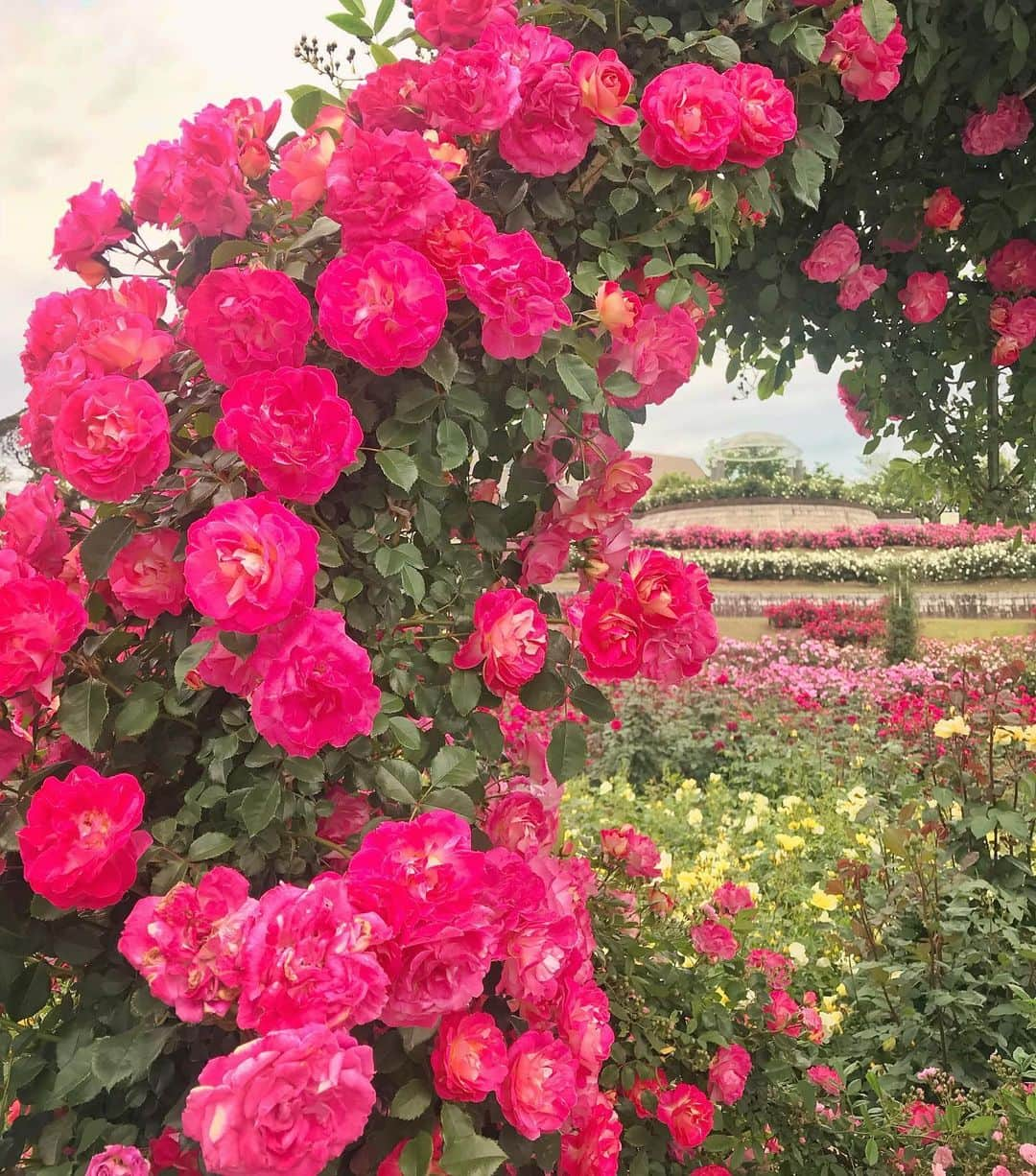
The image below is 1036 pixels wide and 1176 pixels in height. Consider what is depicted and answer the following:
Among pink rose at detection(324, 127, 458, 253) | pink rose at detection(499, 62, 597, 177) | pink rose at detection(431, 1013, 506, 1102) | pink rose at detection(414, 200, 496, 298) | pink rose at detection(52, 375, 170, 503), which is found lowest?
pink rose at detection(431, 1013, 506, 1102)

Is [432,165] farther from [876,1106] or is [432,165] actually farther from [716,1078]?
[876,1106]

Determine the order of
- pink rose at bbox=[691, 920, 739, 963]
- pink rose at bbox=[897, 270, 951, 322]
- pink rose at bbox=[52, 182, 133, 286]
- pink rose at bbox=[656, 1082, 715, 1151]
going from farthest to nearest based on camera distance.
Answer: pink rose at bbox=[897, 270, 951, 322]
pink rose at bbox=[691, 920, 739, 963]
pink rose at bbox=[656, 1082, 715, 1151]
pink rose at bbox=[52, 182, 133, 286]

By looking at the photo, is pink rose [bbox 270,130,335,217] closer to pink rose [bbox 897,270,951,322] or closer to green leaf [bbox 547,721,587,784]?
green leaf [bbox 547,721,587,784]

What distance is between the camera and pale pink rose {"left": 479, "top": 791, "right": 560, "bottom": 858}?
1.14 m

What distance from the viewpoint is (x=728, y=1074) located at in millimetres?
1560

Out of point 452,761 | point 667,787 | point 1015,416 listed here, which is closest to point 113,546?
point 452,761

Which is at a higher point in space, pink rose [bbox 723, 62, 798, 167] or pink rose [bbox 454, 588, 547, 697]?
pink rose [bbox 723, 62, 798, 167]

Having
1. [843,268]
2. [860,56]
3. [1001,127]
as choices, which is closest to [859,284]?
[843,268]

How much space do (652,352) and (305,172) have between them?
0.46 meters

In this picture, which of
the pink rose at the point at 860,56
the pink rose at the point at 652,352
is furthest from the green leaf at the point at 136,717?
the pink rose at the point at 860,56

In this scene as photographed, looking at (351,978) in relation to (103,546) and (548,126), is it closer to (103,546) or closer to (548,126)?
(103,546)

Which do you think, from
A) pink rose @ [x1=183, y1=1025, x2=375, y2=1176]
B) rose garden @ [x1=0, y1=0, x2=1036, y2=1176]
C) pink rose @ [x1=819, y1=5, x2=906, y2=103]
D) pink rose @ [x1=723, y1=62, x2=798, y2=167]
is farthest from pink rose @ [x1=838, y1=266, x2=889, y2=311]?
pink rose @ [x1=183, y1=1025, x2=375, y2=1176]

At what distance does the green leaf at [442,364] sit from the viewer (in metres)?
0.94

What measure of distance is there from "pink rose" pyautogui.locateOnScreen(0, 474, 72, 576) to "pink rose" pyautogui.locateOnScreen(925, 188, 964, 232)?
1859 millimetres
